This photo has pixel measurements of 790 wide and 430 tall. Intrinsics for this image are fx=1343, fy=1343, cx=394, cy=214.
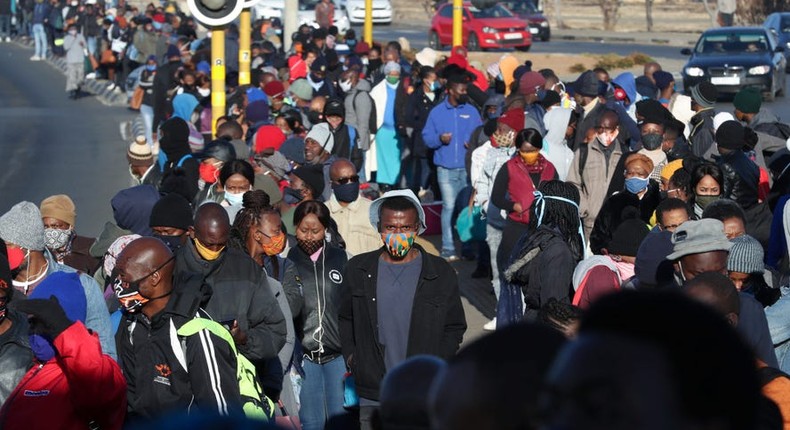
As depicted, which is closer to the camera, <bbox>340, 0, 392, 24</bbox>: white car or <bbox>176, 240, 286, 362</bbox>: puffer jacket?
<bbox>176, 240, 286, 362</bbox>: puffer jacket

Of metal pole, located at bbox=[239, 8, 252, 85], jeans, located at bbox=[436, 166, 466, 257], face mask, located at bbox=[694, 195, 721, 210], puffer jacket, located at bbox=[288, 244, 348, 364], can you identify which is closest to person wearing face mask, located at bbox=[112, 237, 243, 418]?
puffer jacket, located at bbox=[288, 244, 348, 364]

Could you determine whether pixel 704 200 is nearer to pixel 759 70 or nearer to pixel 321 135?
pixel 321 135

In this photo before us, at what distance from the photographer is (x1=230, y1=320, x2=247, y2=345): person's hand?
19.0ft

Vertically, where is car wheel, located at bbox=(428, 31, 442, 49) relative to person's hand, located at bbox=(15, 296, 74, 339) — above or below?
below

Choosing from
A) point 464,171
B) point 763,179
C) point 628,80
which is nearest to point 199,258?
point 763,179

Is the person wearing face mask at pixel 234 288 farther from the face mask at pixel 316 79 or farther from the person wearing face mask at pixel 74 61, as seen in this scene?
the person wearing face mask at pixel 74 61

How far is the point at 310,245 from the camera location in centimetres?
735

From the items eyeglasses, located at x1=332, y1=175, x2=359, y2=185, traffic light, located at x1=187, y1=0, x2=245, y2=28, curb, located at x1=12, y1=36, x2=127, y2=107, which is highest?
traffic light, located at x1=187, y1=0, x2=245, y2=28

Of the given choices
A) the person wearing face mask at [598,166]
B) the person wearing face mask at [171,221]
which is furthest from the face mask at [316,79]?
the person wearing face mask at [171,221]

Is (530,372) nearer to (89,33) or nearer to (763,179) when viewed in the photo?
(763,179)

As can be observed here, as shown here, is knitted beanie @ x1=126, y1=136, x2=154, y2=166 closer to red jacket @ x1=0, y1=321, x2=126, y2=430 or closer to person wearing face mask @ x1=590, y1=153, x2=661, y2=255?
person wearing face mask @ x1=590, y1=153, x2=661, y2=255

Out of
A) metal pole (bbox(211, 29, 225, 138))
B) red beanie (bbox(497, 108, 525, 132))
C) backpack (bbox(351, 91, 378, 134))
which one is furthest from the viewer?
backpack (bbox(351, 91, 378, 134))

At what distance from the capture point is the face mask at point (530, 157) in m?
10.3

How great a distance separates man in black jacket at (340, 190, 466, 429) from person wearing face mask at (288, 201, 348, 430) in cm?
56
